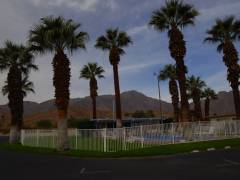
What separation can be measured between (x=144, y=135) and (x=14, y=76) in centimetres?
2072

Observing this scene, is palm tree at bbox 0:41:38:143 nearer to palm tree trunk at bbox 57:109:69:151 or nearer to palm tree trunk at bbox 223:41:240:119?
palm tree trunk at bbox 57:109:69:151

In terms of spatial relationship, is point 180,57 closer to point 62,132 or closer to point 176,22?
point 176,22

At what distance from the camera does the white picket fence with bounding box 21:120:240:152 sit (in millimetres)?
23719

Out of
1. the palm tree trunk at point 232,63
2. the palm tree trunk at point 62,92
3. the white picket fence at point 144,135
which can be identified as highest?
the palm tree trunk at point 232,63

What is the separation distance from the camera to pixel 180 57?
33406 millimetres

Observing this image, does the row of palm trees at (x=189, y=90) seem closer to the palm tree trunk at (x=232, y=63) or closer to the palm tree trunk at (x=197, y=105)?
the palm tree trunk at (x=197, y=105)

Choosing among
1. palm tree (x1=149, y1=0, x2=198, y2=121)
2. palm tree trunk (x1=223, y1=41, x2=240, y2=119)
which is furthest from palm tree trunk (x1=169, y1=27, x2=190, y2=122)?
palm tree trunk (x1=223, y1=41, x2=240, y2=119)

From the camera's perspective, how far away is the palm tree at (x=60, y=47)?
84.2 feet

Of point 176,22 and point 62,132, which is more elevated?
point 176,22

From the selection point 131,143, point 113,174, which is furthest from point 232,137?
point 113,174

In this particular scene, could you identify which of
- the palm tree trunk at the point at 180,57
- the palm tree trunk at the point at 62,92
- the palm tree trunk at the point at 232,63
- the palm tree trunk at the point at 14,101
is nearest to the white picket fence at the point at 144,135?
the palm tree trunk at the point at 62,92

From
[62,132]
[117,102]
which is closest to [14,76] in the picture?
[117,102]

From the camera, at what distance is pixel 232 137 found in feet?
97.1

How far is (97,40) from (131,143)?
2527 cm
